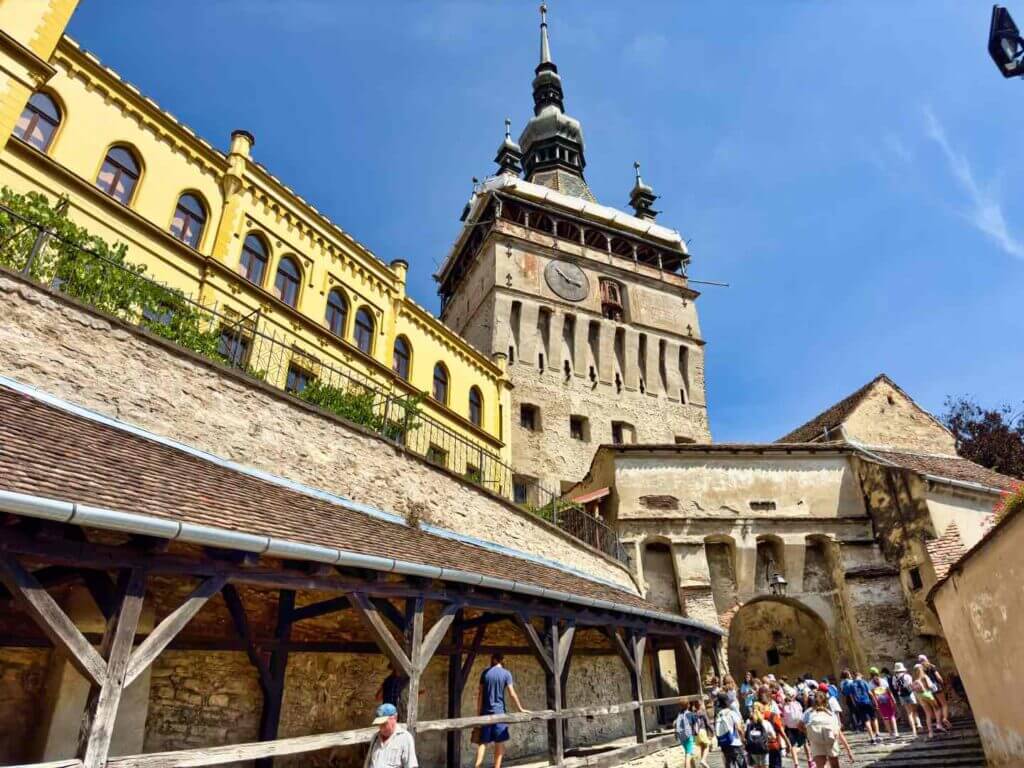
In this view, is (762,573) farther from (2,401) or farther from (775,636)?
(2,401)

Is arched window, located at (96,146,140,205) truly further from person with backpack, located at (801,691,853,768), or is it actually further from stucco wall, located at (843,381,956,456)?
stucco wall, located at (843,381,956,456)

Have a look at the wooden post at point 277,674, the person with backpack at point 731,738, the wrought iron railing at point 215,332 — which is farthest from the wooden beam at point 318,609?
the person with backpack at point 731,738

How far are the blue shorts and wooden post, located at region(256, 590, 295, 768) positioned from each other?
2376 millimetres

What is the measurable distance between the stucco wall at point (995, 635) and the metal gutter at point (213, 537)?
5.78m

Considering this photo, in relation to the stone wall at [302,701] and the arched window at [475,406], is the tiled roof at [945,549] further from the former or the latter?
the arched window at [475,406]

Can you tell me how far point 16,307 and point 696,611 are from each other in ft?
53.0

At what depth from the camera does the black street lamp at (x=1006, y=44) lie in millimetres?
6453

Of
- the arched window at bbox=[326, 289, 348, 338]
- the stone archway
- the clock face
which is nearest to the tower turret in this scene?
the clock face

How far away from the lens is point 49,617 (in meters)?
3.91

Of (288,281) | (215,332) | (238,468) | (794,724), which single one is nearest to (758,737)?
(794,724)

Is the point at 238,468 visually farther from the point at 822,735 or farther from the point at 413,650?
the point at 822,735

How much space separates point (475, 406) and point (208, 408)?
14775 millimetres

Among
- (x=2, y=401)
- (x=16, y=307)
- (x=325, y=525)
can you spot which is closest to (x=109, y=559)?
(x=325, y=525)

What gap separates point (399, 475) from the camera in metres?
10.7
